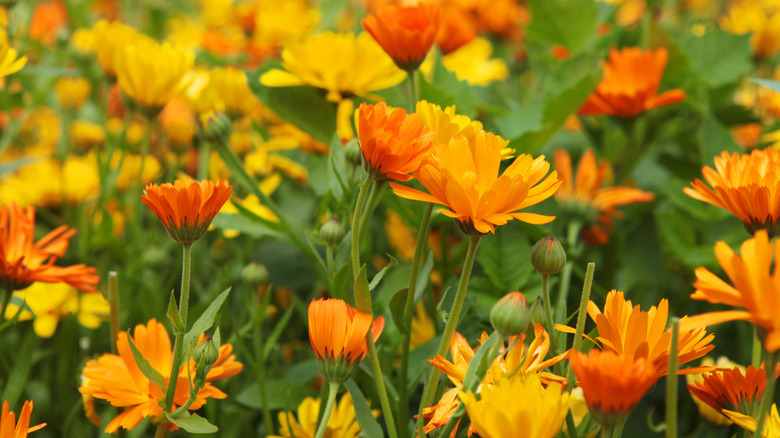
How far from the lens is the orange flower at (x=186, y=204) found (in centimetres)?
36

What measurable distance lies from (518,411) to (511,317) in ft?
0.16

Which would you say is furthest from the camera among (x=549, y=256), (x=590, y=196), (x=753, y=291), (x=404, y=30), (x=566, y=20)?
(x=566, y=20)

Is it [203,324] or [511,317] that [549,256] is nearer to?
[511,317]

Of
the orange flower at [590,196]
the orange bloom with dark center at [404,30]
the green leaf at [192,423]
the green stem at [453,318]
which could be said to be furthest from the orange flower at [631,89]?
the green leaf at [192,423]

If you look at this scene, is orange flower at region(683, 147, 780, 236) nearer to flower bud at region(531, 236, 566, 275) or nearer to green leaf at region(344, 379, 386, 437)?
flower bud at region(531, 236, 566, 275)

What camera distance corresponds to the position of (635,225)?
73 centimetres

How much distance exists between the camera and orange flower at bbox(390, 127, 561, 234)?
1.13ft

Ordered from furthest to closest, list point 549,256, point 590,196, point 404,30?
1. point 590,196
2. point 404,30
3. point 549,256

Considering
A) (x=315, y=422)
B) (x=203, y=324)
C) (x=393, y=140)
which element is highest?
(x=393, y=140)

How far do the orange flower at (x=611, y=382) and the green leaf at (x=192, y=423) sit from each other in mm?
190

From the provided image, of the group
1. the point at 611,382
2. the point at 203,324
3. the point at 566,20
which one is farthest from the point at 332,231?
the point at 566,20

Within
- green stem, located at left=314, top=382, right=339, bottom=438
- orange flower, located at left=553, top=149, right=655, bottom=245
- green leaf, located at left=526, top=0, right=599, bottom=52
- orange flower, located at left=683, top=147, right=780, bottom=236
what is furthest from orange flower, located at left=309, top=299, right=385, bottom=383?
green leaf, located at left=526, top=0, right=599, bottom=52

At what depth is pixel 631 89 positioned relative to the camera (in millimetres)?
666

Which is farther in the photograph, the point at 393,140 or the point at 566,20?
the point at 566,20
